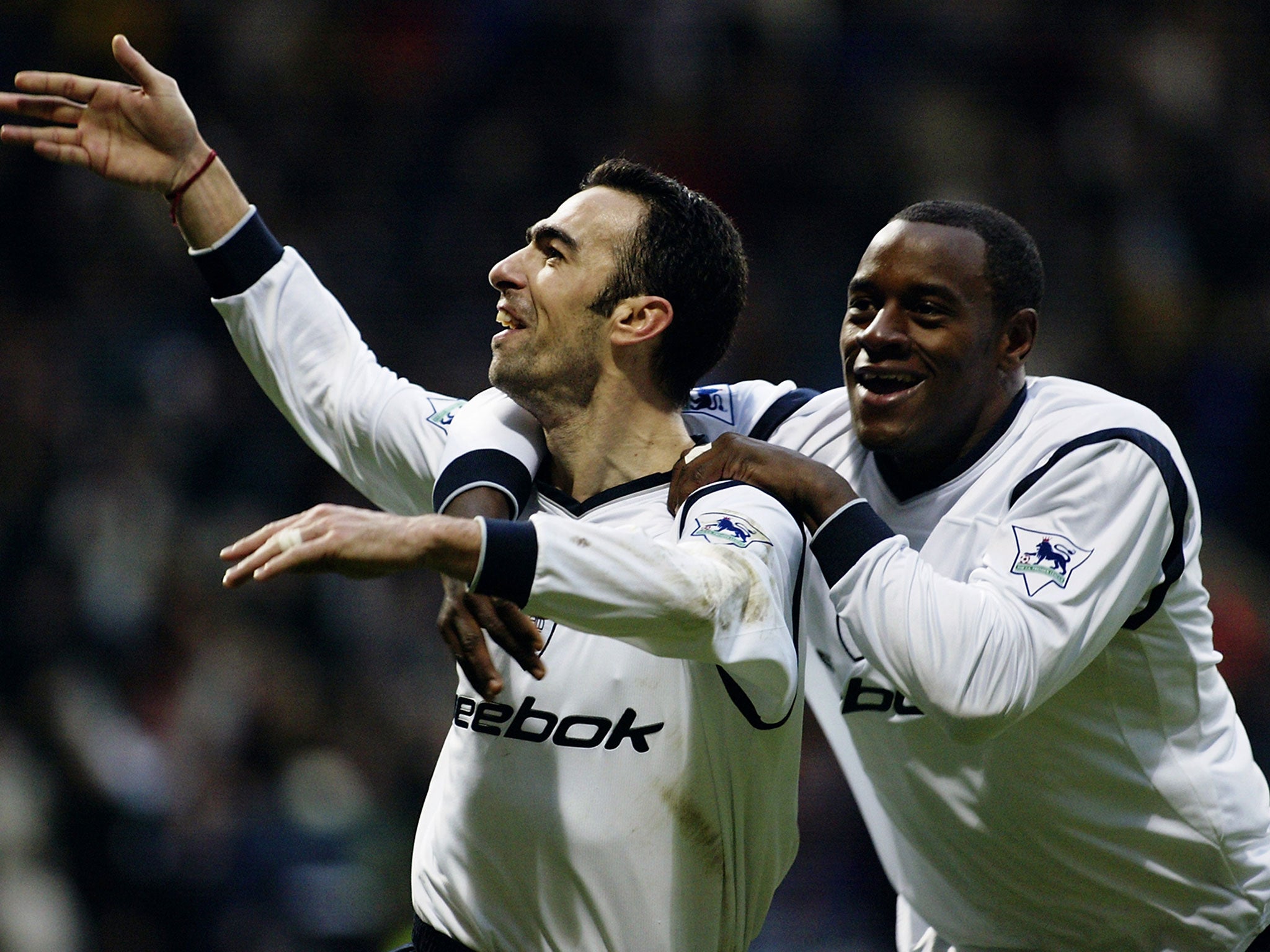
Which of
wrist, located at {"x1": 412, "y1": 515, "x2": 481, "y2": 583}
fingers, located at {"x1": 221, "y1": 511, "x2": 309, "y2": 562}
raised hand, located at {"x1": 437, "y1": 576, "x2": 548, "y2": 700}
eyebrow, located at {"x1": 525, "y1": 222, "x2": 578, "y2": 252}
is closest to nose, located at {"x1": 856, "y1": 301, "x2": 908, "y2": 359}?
eyebrow, located at {"x1": 525, "y1": 222, "x2": 578, "y2": 252}

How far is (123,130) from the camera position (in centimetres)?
368

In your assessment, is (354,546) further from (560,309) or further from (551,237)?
(551,237)

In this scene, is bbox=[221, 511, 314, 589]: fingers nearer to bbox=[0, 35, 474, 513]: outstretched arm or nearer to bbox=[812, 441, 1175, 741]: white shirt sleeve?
bbox=[812, 441, 1175, 741]: white shirt sleeve

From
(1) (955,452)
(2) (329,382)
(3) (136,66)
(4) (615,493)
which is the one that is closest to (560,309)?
(4) (615,493)

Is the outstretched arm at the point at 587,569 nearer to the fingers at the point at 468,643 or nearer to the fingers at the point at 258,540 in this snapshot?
the fingers at the point at 258,540

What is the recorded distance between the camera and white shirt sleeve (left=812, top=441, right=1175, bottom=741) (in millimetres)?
2746

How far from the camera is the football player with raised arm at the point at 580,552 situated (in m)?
2.46

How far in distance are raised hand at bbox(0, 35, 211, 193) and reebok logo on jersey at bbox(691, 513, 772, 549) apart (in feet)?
5.43

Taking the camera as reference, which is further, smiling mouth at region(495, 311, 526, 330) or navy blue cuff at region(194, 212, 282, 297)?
navy blue cuff at region(194, 212, 282, 297)

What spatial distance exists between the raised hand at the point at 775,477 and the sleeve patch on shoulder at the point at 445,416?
0.71 meters

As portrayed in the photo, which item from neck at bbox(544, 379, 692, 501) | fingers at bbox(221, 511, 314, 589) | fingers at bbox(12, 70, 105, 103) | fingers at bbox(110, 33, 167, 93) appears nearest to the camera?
fingers at bbox(221, 511, 314, 589)

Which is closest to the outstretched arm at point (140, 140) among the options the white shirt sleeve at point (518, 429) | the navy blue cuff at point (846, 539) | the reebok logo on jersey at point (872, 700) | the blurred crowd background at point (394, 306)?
the white shirt sleeve at point (518, 429)

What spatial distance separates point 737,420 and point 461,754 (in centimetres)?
99

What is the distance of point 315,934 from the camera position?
673 cm
